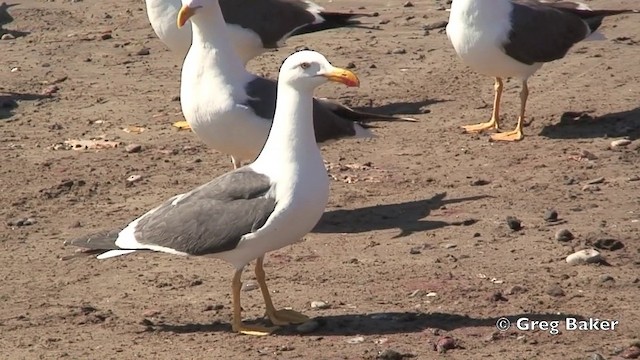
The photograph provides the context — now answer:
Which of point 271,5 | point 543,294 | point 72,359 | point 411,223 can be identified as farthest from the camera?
Answer: point 271,5

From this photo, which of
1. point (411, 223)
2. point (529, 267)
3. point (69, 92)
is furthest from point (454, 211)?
point (69, 92)

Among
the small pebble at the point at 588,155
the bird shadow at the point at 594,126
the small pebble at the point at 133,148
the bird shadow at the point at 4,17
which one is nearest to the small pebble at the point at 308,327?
the small pebble at the point at 588,155

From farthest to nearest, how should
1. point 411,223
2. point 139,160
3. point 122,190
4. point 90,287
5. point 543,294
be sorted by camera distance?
point 139,160 < point 122,190 < point 411,223 < point 90,287 < point 543,294

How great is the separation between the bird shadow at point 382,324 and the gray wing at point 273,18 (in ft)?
15.4

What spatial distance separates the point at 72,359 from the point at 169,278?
4.09 ft

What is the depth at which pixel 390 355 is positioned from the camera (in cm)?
630

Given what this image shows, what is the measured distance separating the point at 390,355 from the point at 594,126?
4.89 metres

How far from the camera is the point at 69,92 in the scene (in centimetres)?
1216

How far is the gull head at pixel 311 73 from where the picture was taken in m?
6.85

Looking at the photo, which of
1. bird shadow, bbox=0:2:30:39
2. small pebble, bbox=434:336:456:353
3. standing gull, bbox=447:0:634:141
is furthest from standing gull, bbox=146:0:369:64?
small pebble, bbox=434:336:456:353

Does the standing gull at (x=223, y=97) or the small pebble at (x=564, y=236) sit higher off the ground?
the standing gull at (x=223, y=97)

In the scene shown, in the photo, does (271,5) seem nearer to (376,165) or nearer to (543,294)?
(376,165)

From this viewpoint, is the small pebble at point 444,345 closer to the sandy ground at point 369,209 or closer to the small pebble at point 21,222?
the sandy ground at point 369,209

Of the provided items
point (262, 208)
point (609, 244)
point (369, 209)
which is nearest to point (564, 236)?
point (609, 244)
